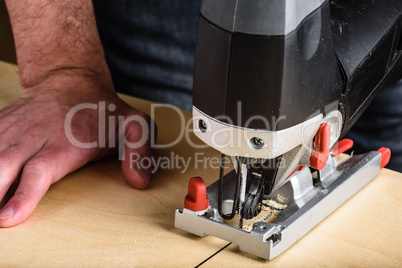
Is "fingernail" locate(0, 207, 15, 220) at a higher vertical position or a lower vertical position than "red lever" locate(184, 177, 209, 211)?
lower

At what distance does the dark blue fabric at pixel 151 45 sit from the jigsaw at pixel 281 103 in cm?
64

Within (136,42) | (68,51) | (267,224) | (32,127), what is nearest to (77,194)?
(32,127)

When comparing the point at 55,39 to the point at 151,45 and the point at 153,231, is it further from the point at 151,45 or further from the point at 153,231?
the point at 153,231

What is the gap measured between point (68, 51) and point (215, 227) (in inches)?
27.9

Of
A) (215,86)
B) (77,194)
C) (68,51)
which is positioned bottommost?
(77,194)

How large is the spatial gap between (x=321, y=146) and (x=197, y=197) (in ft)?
0.70

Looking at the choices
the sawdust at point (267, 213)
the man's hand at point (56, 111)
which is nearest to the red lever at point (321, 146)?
the sawdust at point (267, 213)

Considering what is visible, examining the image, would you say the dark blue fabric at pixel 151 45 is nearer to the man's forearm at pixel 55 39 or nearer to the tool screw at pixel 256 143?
the man's forearm at pixel 55 39

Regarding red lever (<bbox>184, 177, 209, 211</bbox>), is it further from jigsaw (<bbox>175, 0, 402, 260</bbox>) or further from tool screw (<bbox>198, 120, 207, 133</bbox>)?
tool screw (<bbox>198, 120, 207, 133</bbox>)

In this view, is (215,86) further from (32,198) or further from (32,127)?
(32,127)

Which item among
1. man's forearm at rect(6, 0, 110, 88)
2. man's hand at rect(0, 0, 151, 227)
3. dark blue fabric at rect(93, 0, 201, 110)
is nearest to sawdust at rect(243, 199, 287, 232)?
man's hand at rect(0, 0, 151, 227)

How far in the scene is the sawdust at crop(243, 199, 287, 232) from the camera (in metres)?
0.93

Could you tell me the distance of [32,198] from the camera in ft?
3.10

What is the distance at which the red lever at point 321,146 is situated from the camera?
33.2 inches
